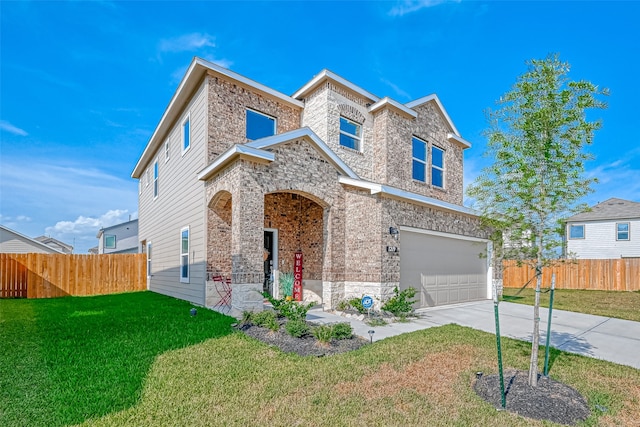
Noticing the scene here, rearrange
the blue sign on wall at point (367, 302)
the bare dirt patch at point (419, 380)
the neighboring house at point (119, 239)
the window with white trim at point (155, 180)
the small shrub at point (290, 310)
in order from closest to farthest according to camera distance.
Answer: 1. the bare dirt patch at point (419, 380)
2. the small shrub at point (290, 310)
3. the blue sign on wall at point (367, 302)
4. the window with white trim at point (155, 180)
5. the neighboring house at point (119, 239)

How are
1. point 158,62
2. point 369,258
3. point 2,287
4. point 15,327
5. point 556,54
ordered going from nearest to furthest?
point 556,54 < point 15,327 < point 369,258 < point 158,62 < point 2,287

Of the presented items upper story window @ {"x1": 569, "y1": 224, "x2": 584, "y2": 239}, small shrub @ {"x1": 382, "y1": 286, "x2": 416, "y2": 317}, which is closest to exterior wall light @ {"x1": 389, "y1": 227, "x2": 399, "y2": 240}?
small shrub @ {"x1": 382, "y1": 286, "x2": 416, "y2": 317}

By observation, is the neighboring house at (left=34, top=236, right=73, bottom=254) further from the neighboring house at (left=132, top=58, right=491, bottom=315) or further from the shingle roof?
the shingle roof

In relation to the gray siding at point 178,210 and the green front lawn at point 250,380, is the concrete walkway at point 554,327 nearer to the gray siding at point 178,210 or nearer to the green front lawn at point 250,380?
the green front lawn at point 250,380

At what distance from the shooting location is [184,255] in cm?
1197

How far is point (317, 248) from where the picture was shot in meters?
11.8

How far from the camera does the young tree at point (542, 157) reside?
458 cm

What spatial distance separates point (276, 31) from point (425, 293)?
10.1 metres

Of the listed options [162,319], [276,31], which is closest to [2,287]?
[162,319]

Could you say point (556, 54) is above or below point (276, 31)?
below

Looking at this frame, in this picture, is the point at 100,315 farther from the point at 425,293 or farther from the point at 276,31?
the point at 276,31

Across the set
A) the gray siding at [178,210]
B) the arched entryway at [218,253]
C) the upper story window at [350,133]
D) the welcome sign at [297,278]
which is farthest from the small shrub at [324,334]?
the upper story window at [350,133]

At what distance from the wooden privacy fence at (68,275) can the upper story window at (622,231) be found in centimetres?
3000

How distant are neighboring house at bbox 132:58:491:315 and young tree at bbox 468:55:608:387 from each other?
381 cm
